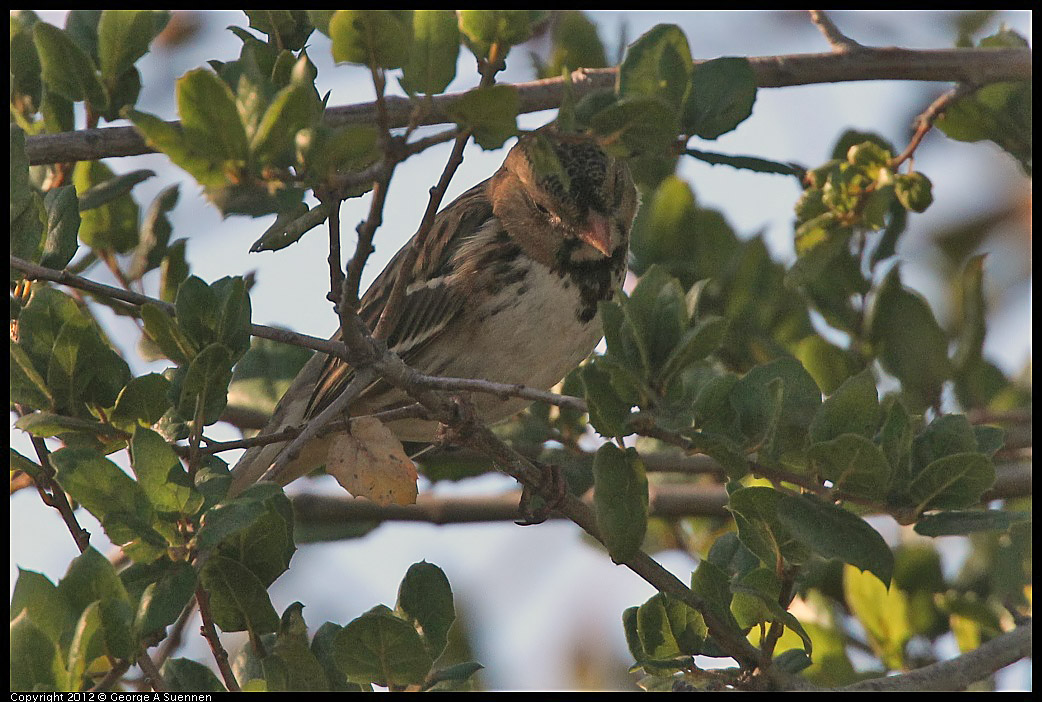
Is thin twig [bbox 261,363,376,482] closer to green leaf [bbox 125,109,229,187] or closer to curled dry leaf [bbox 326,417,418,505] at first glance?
curled dry leaf [bbox 326,417,418,505]

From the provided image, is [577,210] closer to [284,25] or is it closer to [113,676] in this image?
[284,25]

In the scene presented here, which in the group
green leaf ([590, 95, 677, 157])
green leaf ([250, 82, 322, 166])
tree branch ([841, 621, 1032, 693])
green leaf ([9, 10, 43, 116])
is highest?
green leaf ([9, 10, 43, 116])

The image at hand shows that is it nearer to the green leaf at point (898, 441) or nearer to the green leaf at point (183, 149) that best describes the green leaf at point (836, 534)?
the green leaf at point (898, 441)

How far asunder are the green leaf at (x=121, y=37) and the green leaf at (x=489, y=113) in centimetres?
152

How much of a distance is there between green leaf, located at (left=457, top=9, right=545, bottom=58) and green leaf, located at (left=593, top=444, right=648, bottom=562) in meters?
0.81

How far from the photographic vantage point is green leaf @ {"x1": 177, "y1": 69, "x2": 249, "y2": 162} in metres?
1.98

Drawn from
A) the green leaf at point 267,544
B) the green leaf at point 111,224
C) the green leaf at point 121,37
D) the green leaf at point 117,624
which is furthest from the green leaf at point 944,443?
the green leaf at point 111,224

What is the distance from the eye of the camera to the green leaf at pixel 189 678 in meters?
2.52

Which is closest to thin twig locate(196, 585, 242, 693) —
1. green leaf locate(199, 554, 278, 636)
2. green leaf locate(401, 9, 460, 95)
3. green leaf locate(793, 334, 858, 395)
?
green leaf locate(199, 554, 278, 636)

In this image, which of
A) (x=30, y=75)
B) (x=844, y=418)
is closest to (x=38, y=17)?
(x=30, y=75)

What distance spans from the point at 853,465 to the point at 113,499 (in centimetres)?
139

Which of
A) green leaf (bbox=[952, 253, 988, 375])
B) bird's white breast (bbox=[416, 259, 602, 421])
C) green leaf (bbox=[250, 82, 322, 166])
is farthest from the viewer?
green leaf (bbox=[952, 253, 988, 375])

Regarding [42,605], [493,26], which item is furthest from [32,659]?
[493,26]
